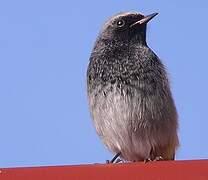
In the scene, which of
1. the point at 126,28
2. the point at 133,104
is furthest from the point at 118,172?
the point at 126,28

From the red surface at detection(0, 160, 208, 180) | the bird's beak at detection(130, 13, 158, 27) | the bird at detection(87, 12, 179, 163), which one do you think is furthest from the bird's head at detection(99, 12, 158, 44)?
the red surface at detection(0, 160, 208, 180)

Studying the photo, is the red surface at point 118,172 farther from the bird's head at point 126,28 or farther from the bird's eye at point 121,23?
the bird's eye at point 121,23

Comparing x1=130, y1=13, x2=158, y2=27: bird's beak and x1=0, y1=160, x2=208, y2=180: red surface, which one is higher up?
x1=130, y1=13, x2=158, y2=27: bird's beak

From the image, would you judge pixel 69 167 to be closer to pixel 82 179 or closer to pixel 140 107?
pixel 82 179

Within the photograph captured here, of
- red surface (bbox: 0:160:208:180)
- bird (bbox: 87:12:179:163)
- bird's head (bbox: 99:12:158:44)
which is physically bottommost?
red surface (bbox: 0:160:208:180)

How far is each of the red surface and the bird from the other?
1.94 m

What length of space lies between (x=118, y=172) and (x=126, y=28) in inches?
121

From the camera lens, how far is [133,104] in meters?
5.34

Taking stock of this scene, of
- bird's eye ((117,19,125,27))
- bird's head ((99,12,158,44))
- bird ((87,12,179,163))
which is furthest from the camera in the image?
bird's eye ((117,19,125,27))

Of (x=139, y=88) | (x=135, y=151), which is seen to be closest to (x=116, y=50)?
(x=139, y=88)

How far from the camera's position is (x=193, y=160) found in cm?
324

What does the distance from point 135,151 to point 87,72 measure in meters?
0.90

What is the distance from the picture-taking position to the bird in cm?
535

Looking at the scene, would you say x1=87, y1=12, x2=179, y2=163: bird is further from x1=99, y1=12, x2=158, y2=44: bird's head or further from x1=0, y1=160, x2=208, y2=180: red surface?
x1=0, y1=160, x2=208, y2=180: red surface
